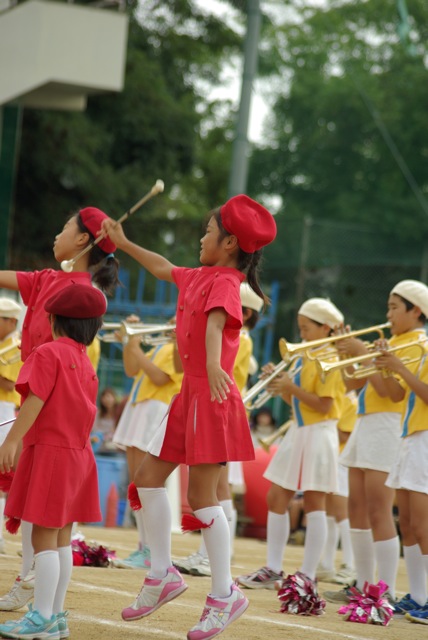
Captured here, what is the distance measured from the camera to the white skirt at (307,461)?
28.2ft

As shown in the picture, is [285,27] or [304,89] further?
[285,27]

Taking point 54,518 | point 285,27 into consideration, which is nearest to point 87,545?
point 54,518

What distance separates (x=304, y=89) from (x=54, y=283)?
95.9 feet

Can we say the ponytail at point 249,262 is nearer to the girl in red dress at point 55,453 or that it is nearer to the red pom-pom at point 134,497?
the girl in red dress at point 55,453

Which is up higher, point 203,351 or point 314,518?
point 203,351

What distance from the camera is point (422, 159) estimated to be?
32781mm

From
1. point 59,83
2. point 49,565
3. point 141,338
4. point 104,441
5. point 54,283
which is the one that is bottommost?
point 104,441

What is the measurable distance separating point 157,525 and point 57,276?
1522 mm

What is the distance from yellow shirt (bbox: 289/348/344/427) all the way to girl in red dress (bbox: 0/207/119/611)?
8.24ft

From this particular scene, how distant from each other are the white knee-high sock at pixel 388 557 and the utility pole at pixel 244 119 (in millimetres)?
9221

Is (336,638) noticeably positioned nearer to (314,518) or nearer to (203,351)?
(203,351)

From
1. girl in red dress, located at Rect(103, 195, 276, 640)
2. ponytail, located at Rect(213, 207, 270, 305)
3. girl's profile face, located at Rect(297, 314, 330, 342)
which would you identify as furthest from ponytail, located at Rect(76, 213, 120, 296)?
girl's profile face, located at Rect(297, 314, 330, 342)

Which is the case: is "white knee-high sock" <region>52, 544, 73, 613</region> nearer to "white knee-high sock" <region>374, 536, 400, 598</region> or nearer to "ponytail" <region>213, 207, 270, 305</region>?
"ponytail" <region>213, 207, 270, 305</region>

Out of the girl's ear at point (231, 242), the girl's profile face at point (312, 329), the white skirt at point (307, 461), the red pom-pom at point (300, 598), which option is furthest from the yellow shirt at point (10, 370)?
the girl's ear at point (231, 242)
